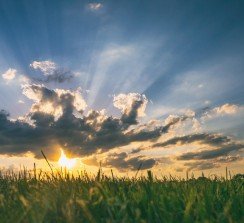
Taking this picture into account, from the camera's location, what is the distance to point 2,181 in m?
11.1

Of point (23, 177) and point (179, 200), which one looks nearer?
point (179, 200)

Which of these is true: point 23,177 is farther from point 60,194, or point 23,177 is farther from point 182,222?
point 182,222

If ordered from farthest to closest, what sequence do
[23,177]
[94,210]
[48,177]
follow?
[23,177]
[48,177]
[94,210]

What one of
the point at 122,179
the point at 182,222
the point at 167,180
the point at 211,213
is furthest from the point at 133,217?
the point at 167,180

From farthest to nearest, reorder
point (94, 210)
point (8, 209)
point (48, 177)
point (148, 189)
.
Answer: point (48, 177) → point (148, 189) → point (8, 209) → point (94, 210)

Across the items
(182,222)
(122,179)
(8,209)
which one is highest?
(122,179)

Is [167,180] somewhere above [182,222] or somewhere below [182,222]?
above

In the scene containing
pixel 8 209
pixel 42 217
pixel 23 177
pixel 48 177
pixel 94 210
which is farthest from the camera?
pixel 23 177

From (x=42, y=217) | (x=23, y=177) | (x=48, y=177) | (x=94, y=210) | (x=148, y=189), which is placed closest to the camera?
(x=42, y=217)

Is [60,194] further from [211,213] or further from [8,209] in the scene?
[211,213]

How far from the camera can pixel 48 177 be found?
9.81 metres

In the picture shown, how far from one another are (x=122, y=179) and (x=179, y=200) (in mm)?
3040

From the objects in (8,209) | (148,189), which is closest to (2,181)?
(8,209)

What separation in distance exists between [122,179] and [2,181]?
3220 millimetres
